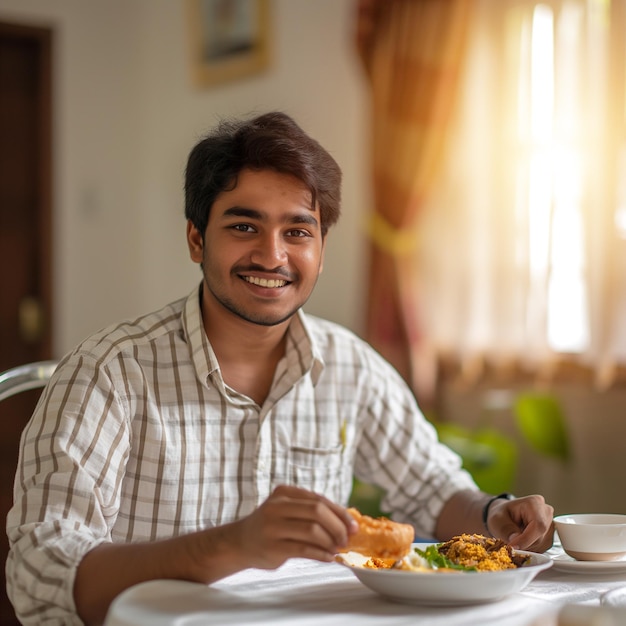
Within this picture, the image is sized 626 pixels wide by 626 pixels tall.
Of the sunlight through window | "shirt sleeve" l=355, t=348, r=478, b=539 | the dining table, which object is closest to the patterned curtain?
the sunlight through window

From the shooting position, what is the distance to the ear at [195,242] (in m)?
1.70

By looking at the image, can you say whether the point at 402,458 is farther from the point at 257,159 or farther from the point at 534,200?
the point at 534,200

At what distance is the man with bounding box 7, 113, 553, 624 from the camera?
4.13 ft

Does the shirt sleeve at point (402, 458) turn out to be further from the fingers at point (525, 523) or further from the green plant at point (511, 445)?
the green plant at point (511, 445)

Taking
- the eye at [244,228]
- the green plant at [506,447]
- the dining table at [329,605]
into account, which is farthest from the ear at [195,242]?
the green plant at [506,447]

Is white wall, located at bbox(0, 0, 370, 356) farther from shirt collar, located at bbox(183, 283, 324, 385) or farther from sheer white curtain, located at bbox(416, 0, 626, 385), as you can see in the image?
shirt collar, located at bbox(183, 283, 324, 385)

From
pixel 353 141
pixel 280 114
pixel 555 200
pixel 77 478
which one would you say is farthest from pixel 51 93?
pixel 77 478

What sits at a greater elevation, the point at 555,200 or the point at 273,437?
the point at 555,200

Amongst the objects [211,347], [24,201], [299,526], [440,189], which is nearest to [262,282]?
[211,347]

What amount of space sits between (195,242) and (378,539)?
80 centimetres

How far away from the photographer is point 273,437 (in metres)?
1.67

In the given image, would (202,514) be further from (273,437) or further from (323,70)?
(323,70)

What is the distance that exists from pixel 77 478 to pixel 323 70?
3.11m

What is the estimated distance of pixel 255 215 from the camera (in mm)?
1566
